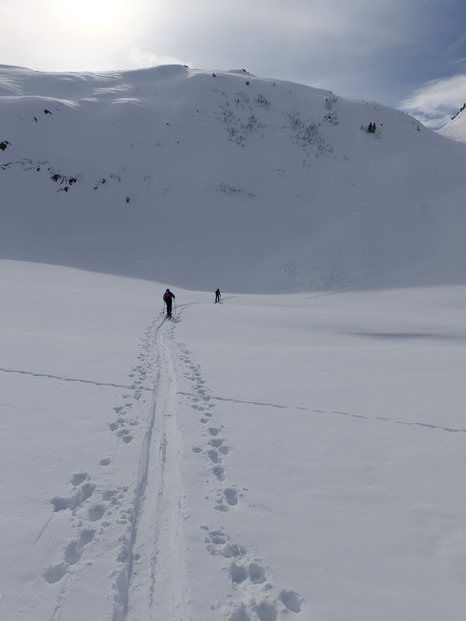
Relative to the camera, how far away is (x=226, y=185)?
5059 centimetres

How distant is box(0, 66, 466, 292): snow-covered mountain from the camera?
40719 mm

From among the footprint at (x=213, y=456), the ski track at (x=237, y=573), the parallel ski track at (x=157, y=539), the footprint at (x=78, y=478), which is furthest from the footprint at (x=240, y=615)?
the footprint at (x=78, y=478)

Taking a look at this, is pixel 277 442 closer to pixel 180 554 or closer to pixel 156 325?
pixel 180 554

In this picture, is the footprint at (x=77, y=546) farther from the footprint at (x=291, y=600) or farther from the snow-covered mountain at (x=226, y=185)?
the snow-covered mountain at (x=226, y=185)

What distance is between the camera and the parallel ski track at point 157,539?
3.27m

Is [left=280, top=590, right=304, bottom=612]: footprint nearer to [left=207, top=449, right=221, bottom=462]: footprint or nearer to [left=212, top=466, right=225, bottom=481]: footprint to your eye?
[left=212, top=466, right=225, bottom=481]: footprint

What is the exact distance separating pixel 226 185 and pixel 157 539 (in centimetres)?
5059

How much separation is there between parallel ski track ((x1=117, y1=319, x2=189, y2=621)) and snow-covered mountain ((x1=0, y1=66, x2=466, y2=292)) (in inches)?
1276

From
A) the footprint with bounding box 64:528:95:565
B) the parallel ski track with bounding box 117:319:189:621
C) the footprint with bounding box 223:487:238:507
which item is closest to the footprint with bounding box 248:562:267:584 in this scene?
the parallel ski track with bounding box 117:319:189:621

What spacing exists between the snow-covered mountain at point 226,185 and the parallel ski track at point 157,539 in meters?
32.4

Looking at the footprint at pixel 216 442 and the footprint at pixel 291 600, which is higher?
the footprint at pixel 216 442

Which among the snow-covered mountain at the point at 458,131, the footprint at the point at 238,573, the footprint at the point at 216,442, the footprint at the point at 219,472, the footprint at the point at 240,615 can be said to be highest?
the snow-covered mountain at the point at 458,131

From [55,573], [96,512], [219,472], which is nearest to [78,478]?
[96,512]

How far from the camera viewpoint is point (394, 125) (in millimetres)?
59875
